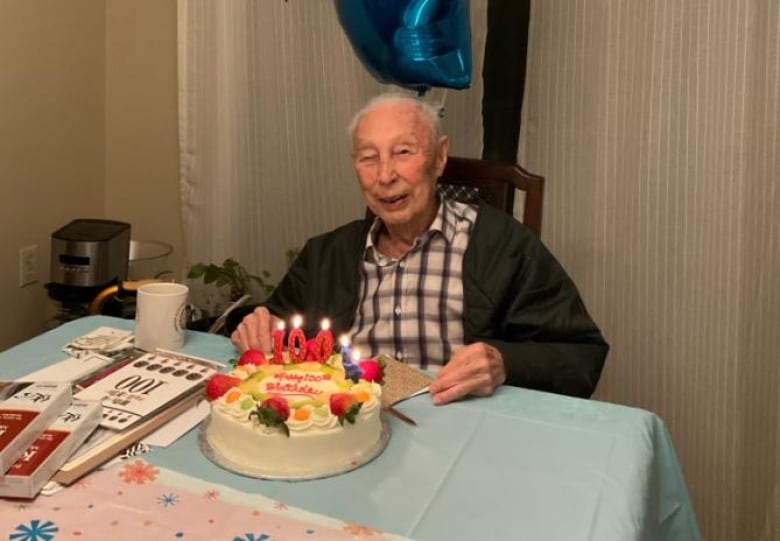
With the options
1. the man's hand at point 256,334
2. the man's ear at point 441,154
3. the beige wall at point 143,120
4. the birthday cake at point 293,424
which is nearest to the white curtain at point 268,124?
the beige wall at point 143,120

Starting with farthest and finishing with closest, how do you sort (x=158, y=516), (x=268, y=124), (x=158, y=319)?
(x=268, y=124)
(x=158, y=319)
(x=158, y=516)

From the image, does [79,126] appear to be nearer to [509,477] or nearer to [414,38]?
[414,38]

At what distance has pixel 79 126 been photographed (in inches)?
108

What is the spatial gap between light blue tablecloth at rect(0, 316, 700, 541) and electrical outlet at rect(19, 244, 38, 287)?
49.1 inches

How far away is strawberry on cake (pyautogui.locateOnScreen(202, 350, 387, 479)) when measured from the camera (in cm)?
109

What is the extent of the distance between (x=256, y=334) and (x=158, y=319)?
18 cm

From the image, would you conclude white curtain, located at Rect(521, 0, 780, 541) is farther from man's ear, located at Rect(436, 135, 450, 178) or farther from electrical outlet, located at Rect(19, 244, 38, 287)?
electrical outlet, located at Rect(19, 244, 38, 287)

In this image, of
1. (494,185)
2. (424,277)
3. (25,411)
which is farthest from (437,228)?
(25,411)

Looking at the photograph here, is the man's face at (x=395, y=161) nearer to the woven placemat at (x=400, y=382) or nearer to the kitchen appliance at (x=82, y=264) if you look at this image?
the woven placemat at (x=400, y=382)

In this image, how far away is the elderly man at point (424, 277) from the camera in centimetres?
166

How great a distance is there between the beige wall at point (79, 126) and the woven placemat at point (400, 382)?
147 centimetres

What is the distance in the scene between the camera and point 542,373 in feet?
5.00

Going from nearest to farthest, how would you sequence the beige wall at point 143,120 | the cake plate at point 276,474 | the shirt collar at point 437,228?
the cake plate at point 276,474 < the shirt collar at point 437,228 < the beige wall at point 143,120

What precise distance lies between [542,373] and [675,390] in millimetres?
804
